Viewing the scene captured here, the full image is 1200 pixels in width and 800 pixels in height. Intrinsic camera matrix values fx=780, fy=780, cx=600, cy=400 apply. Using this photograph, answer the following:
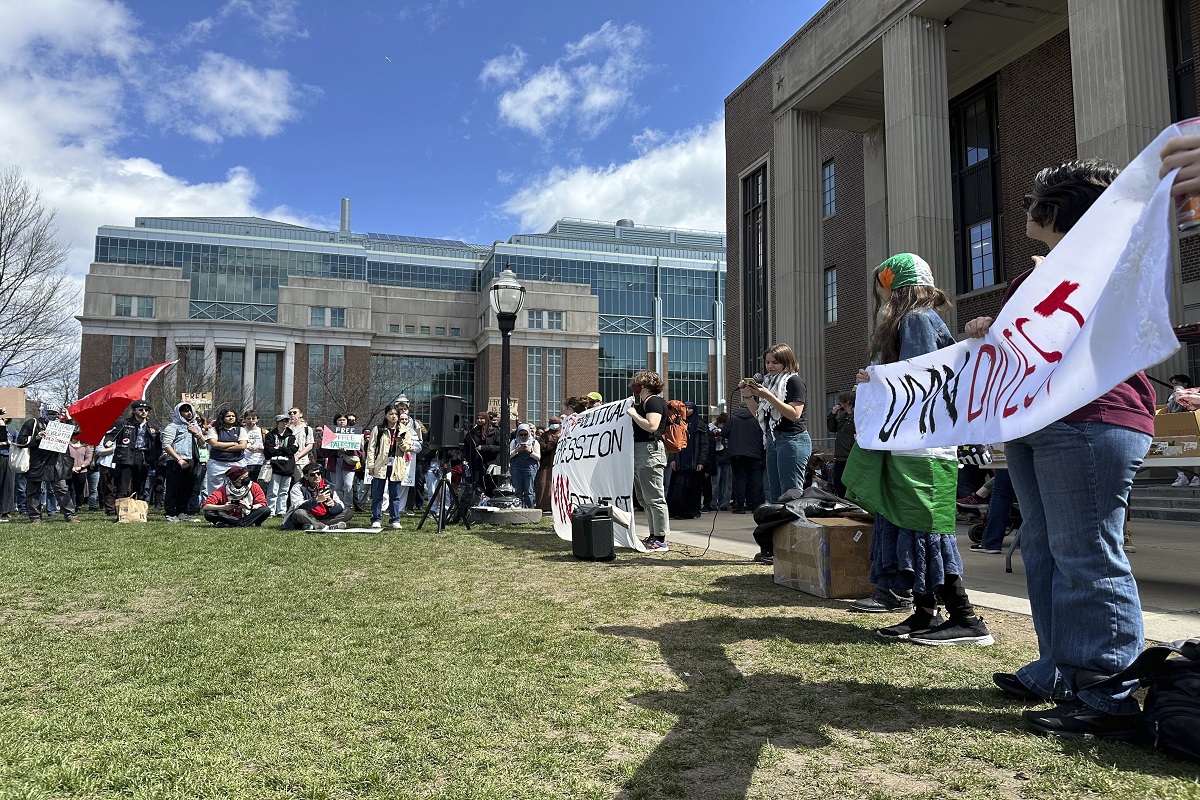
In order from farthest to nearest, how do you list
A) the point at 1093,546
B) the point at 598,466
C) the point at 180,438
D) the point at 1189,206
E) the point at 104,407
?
the point at 180,438 < the point at 104,407 < the point at 598,466 < the point at 1093,546 < the point at 1189,206

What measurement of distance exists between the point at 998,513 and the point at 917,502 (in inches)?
173

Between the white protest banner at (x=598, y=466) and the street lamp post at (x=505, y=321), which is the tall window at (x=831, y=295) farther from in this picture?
the white protest banner at (x=598, y=466)

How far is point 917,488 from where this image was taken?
4230 mm

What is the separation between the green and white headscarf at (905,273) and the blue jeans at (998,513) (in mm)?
4274

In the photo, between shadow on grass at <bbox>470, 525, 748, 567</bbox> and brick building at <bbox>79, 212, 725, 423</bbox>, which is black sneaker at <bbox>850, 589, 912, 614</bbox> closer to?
shadow on grass at <bbox>470, 525, 748, 567</bbox>

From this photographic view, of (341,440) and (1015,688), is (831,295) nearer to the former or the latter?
(341,440)

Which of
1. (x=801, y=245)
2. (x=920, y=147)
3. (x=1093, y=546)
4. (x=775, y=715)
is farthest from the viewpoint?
(x=801, y=245)

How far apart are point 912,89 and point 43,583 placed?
1886 cm

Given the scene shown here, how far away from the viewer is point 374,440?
12.3m

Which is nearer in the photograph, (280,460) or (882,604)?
(882,604)

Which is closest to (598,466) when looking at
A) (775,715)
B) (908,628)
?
(908,628)

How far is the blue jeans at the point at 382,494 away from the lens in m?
11.6

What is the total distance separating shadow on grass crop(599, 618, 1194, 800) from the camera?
245 cm

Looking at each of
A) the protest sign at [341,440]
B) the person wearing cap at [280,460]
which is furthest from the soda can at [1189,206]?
the protest sign at [341,440]
